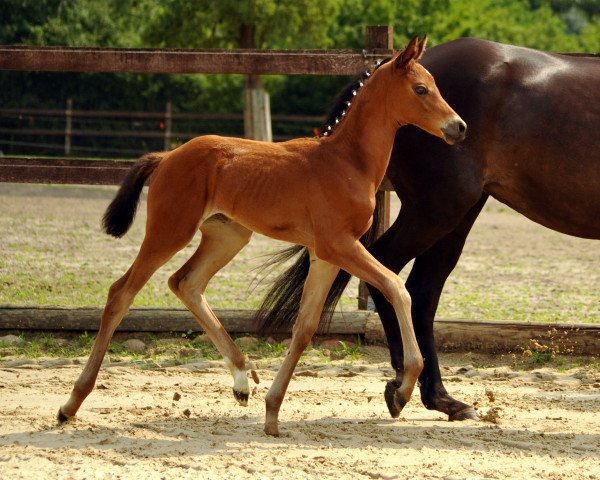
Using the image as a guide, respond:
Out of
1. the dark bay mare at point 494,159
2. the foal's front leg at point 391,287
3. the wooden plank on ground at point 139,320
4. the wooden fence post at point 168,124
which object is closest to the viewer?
the foal's front leg at point 391,287

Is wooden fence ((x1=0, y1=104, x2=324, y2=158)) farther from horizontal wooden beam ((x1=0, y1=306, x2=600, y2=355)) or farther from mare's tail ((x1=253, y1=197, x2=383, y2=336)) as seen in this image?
mare's tail ((x1=253, y1=197, x2=383, y2=336))

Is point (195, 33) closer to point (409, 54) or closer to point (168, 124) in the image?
point (168, 124)

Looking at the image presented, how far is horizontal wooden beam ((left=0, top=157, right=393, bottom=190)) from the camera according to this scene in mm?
6848

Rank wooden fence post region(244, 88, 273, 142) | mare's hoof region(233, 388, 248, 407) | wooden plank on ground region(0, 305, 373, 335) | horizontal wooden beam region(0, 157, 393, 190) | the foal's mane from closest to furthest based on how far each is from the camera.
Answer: mare's hoof region(233, 388, 248, 407) < the foal's mane < wooden plank on ground region(0, 305, 373, 335) < horizontal wooden beam region(0, 157, 393, 190) < wooden fence post region(244, 88, 273, 142)

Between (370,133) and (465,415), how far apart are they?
1524 mm

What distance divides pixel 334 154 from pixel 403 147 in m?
0.94

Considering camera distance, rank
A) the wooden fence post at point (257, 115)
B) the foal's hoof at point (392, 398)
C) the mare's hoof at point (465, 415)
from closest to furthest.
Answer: the foal's hoof at point (392, 398)
the mare's hoof at point (465, 415)
the wooden fence post at point (257, 115)

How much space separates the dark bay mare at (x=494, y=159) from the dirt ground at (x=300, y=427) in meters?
0.41

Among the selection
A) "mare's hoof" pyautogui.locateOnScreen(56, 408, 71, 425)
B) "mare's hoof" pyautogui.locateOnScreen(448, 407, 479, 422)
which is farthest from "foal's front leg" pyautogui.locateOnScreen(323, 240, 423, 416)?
"mare's hoof" pyautogui.locateOnScreen(56, 408, 71, 425)

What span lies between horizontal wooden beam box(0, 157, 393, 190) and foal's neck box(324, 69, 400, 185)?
261 centimetres

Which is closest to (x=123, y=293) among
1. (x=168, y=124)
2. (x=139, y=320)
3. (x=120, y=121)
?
(x=139, y=320)

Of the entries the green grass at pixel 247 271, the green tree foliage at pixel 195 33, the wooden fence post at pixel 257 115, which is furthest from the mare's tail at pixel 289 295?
the green tree foliage at pixel 195 33

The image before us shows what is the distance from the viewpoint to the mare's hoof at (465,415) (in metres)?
5.13

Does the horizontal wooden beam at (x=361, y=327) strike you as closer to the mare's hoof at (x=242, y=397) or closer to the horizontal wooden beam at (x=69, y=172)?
the horizontal wooden beam at (x=69, y=172)
